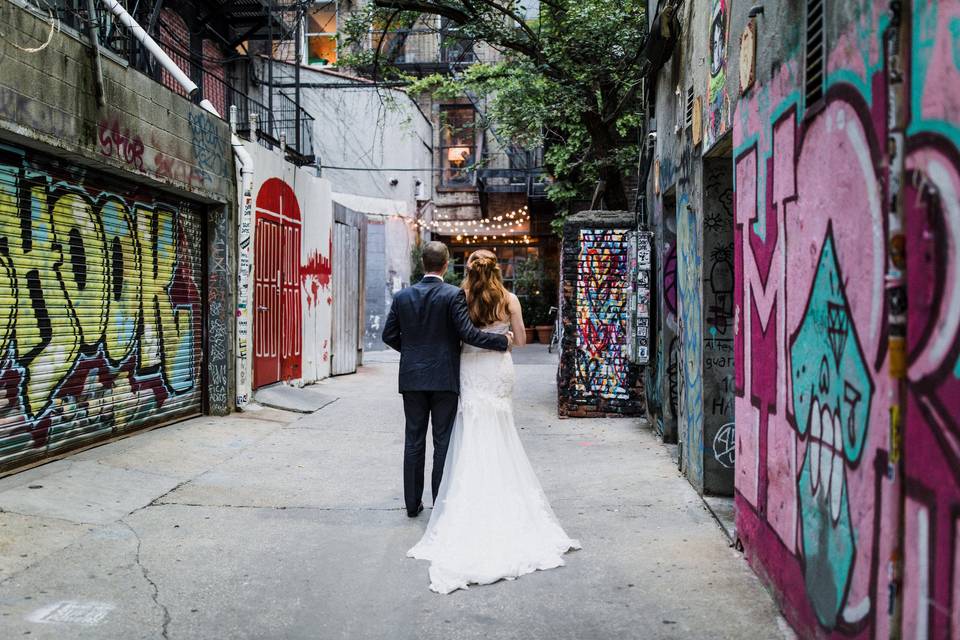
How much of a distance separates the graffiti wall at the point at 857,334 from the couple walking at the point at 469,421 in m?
1.39

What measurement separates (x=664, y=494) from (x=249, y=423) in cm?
516

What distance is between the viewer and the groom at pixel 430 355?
5.50m

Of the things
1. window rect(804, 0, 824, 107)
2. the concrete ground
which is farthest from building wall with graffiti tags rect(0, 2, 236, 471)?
window rect(804, 0, 824, 107)

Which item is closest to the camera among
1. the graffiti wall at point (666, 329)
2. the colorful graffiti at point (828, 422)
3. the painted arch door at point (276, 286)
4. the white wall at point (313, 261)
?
the colorful graffiti at point (828, 422)

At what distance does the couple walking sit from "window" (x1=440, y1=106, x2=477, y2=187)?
21448 mm

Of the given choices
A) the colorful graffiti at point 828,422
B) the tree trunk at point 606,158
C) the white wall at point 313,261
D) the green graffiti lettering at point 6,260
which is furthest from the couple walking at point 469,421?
the tree trunk at point 606,158

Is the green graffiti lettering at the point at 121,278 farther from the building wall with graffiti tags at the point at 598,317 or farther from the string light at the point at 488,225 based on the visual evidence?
the string light at the point at 488,225

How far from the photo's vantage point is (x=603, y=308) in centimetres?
996

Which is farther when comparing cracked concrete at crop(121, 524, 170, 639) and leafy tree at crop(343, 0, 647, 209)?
leafy tree at crop(343, 0, 647, 209)

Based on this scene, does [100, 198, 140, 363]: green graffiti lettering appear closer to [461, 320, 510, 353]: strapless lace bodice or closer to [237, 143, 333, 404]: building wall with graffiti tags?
[237, 143, 333, 404]: building wall with graffiti tags

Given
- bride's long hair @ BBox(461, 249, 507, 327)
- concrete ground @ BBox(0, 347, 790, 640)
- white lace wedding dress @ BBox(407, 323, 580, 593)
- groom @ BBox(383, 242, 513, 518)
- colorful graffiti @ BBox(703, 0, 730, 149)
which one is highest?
colorful graffiti @ BBox(703, 0, 730, 149)

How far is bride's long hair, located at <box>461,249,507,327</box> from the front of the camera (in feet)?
17.7

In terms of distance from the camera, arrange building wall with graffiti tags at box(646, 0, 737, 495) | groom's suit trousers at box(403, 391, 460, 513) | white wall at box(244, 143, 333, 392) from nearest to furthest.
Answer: groom's suit trousers at box(403, 391, 460, 513) < building wall with graffiti tags at box(646, 0, 737, 495) < white wall at box(244, 143, 333, 392)

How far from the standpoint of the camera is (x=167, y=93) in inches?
328
